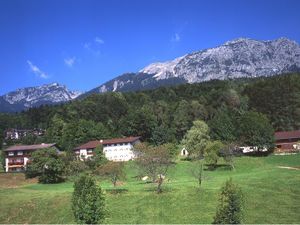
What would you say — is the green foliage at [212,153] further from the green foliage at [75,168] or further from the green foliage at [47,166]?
the green foliage at [47,166]

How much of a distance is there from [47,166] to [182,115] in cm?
6281

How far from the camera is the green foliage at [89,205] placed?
49.5 metres

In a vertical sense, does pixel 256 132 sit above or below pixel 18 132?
below

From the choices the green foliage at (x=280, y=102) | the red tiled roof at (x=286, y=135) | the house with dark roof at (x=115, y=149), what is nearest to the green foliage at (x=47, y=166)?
the house with dark roof at (x=115, y=149)

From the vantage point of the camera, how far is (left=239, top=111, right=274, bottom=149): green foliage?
11231cm

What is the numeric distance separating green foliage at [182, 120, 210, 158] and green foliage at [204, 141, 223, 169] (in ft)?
23.1

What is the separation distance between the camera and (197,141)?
115 meters

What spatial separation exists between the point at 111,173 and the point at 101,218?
2943 cm

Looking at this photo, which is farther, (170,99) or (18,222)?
(170,99)

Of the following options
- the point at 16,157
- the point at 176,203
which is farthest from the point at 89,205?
the point at 16,157

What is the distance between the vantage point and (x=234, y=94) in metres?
161

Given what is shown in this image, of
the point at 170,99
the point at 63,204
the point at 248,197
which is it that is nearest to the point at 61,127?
the point at 170,99

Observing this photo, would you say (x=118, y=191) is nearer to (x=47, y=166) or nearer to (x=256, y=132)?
(x=47, y=166)

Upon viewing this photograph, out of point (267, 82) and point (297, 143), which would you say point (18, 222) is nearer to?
point (297, 143)
